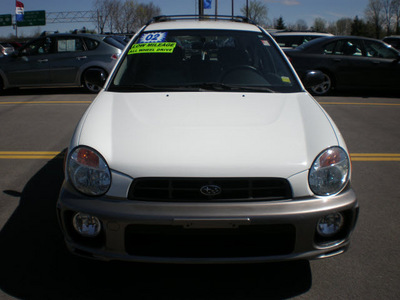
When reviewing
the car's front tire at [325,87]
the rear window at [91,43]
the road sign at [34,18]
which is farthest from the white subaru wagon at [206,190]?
the road sign at [34,18]

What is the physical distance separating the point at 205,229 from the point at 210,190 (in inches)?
8.1

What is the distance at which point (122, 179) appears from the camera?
2395 millimetres

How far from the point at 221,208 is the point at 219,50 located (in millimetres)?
2044

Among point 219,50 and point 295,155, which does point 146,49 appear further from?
point 295,155

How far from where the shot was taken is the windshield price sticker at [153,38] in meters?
4.03

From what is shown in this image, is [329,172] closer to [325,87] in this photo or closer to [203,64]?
[203,64]

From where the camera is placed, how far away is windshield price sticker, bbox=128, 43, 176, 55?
394 cm

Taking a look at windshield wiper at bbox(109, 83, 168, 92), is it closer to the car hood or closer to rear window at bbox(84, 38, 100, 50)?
the car hood

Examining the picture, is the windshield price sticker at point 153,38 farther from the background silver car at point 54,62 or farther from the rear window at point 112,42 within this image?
the rear window at point 112,42

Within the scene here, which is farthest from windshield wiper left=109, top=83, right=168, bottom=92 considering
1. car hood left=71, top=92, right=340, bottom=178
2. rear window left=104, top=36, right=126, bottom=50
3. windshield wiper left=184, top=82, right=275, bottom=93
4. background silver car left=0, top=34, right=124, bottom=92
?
rear window left=104, top=36, right=126, bottom=50

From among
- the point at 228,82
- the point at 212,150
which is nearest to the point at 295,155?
the point at 212,150

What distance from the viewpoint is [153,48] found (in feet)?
13.0

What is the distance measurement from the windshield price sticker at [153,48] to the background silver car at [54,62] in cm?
725

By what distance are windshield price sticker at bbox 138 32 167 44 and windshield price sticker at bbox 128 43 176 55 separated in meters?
0.05
